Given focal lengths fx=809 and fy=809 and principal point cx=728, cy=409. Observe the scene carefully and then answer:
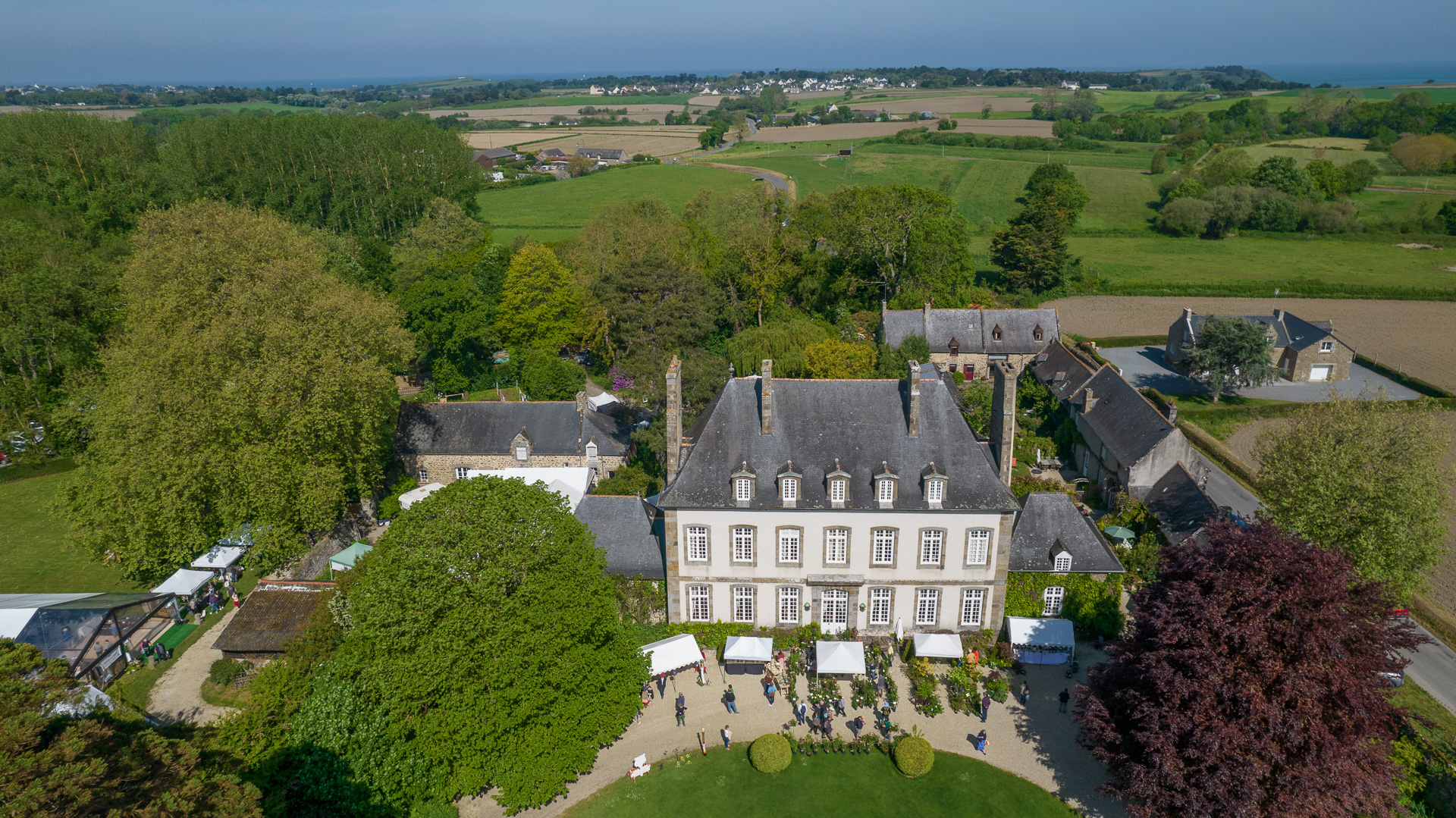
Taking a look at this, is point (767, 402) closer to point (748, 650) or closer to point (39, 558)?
point (748, 650)

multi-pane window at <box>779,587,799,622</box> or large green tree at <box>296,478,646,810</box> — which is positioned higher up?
large green tree at <box>296,478,646,810</box>

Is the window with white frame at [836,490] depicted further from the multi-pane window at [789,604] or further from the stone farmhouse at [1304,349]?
the stone farmhouse at [1304,349]

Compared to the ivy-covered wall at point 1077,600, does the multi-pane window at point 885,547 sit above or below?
above

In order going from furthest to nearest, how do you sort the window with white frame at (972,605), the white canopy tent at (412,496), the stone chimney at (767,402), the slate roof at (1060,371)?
the slate roof at (1060,371) < the white canopy tent at (412,496) < the window with white frame at (972,605) < the stone chimney at (767,402)

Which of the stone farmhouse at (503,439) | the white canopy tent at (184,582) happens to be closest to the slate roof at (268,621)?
the white canopy tent at (184,582)

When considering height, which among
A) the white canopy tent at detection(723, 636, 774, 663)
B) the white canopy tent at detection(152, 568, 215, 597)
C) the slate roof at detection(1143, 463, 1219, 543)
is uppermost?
the slate roof at detection(1143, 463, 1219, 543)

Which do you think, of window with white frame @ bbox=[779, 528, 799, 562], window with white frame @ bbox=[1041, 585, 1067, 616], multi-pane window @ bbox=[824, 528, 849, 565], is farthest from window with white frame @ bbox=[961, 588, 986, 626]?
window with white frame @ bbox=[779, 528, 799, 562]

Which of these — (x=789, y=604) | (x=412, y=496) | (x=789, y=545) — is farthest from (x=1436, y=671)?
(x=412, y=496)

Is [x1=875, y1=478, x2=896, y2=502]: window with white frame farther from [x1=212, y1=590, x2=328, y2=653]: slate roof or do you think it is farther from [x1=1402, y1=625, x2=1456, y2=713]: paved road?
[x1=212, y1=590, x2=328, y2=653]: slate roof

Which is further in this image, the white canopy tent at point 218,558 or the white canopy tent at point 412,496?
the white canopy tent at point 412,496
